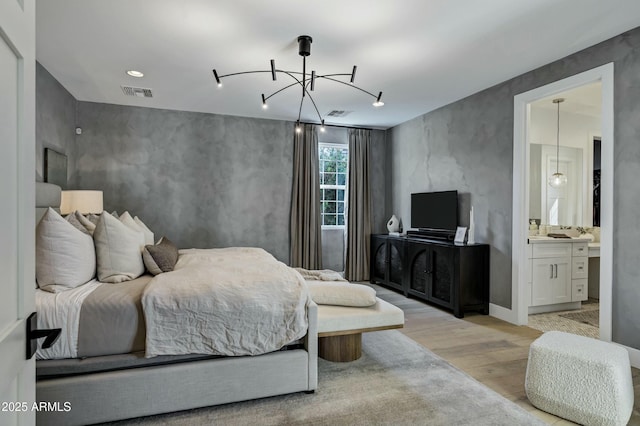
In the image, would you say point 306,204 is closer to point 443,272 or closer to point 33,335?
point 443,272

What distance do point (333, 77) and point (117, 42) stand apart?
6.53 feet

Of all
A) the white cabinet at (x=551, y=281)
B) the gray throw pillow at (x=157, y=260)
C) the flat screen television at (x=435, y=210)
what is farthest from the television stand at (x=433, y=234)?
the gray throw pillow at (x=157, y=260)

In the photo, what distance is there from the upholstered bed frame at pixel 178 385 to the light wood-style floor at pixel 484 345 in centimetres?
128

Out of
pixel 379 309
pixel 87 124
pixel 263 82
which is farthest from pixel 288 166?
pixel 379 309

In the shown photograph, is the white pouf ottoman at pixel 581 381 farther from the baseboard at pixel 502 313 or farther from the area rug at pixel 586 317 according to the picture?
the area rug at pixel 586 317

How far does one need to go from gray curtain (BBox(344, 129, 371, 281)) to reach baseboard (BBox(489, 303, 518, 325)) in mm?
2202

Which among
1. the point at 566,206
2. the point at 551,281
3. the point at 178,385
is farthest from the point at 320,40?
the point at 566,206

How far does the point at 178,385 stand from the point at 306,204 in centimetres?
373

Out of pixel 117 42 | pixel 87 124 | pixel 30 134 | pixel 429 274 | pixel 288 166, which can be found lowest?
pixel 429 274

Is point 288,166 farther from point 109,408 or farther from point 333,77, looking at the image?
point 109,408

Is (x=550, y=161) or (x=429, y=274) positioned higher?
(x=550, y=161)

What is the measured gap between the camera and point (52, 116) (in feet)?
12.3

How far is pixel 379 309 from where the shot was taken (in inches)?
101

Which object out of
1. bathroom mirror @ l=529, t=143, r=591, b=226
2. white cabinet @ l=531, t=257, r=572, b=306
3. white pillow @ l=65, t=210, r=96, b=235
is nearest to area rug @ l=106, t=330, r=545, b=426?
white pillow @ l=65, t=210, r=96, b=235
